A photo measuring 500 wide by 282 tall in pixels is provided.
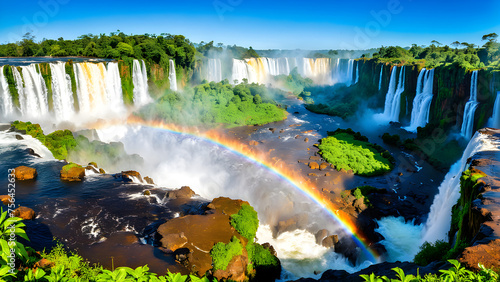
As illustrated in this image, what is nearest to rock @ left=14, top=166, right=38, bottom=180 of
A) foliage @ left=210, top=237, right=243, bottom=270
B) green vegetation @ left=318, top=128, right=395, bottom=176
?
foliage @ left=210, top=237, right=243, bottom=270

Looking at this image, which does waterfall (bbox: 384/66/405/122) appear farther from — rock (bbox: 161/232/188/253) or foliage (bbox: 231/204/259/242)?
rock (bbox: 161/232/188/253)

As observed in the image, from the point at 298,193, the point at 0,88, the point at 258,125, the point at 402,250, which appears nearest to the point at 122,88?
the point at 0,88

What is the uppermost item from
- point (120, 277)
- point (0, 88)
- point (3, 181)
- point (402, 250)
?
point (0, 88)

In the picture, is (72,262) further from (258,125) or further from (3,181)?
(258,125)

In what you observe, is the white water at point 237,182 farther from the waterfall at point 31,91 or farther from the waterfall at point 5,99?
the waterfall at point 5,99

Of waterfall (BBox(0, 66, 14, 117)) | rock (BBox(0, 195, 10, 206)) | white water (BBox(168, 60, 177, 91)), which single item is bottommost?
rock (BBox(0, 195, 10, 206))

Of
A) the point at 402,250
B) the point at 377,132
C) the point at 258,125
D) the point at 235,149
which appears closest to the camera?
the point at 402,250

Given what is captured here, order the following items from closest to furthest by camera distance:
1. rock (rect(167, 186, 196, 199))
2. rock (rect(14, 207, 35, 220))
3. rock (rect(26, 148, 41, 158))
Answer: rock (rect(14, 207, 35, 220)), rock (rect(167, 186, 196, 199)), rock (rect(26, 148, 41, 158))

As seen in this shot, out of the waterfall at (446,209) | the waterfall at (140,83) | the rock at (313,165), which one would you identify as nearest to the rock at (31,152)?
the waterfall at (140,83)
